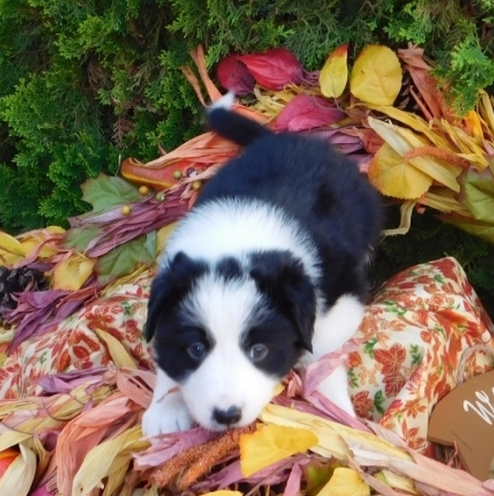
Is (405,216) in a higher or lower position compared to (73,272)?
higher

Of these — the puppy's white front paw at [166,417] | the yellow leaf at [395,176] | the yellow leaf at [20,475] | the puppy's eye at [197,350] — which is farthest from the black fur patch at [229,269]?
the yellow leaf at [395,176]

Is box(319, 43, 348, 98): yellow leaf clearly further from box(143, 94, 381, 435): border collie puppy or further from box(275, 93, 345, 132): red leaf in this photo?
box(143, 94, 381, 435): border collie puppy

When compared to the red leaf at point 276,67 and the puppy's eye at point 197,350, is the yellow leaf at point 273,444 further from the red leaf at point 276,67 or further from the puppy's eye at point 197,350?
the red leaf at point 276,67

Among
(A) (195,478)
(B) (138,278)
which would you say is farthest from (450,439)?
(B) (138,278)

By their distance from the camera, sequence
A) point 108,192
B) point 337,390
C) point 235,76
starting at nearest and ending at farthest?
point 337,390
point 235,76
point 108,192

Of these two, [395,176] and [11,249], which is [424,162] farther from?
[11,249]

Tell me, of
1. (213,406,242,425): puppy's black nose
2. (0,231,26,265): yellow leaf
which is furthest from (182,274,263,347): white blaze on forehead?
(0,231,26,265): yellow leaf

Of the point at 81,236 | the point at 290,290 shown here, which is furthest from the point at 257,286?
the point at 81,236
